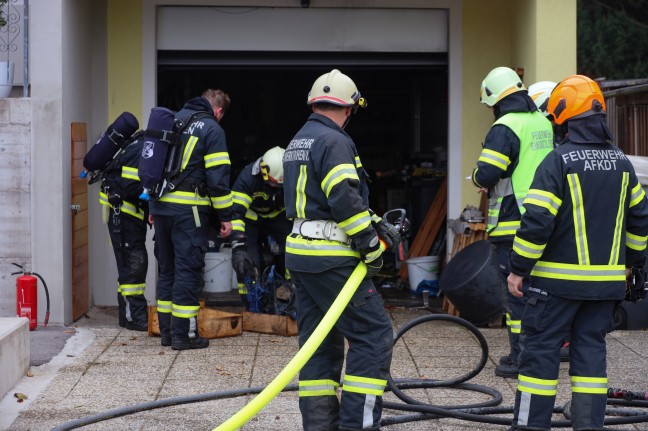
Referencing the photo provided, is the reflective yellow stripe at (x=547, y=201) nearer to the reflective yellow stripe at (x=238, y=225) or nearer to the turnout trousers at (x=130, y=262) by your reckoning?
the reflective yellow stripe at (x=238, y=225)

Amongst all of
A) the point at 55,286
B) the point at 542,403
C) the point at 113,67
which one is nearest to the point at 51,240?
the point at 55,286

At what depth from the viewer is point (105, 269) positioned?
997cm

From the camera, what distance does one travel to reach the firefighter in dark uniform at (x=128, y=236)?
8.52m

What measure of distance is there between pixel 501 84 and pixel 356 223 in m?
2.33

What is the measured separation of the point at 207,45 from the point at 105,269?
8.42ft

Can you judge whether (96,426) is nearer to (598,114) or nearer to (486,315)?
(598,114)

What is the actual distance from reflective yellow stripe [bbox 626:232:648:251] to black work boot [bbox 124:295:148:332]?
478cm

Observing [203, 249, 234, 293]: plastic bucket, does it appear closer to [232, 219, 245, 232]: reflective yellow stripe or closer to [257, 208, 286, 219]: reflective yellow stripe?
[257, 208, 286, 219]: reflective yellow stripe

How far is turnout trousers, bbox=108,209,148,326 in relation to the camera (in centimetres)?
866

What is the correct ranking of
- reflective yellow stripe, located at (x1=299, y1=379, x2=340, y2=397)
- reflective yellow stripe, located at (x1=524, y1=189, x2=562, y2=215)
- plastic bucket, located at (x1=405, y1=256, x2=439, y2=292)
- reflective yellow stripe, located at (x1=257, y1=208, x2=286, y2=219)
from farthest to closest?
plastic bucket, located at (x1=405, y1=256, x2=439, y2=292) < reflective yellow stripe, located at (x1=257, y1=208, x2=286, y2=219) < reflective yellow stripe, located at (x1=299, y1=379, x2=340, y2=397) < reflective yellow stripe, located at (x1=524, y1=189, x2=562, y2=215)

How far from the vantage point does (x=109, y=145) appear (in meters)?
8.52

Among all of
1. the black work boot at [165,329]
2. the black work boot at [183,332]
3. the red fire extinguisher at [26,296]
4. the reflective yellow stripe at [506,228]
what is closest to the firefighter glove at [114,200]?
the red fire extinguisher at [26,296]

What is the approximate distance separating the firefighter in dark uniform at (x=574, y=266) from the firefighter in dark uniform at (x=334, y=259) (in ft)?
2.56

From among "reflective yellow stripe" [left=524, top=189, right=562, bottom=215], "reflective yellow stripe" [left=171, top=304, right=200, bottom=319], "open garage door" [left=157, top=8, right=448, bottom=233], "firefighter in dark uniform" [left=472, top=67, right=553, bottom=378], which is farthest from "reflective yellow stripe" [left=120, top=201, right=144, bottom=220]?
"reflective yellow stripe" [left=524, top=189, right=562, bottom=215]
